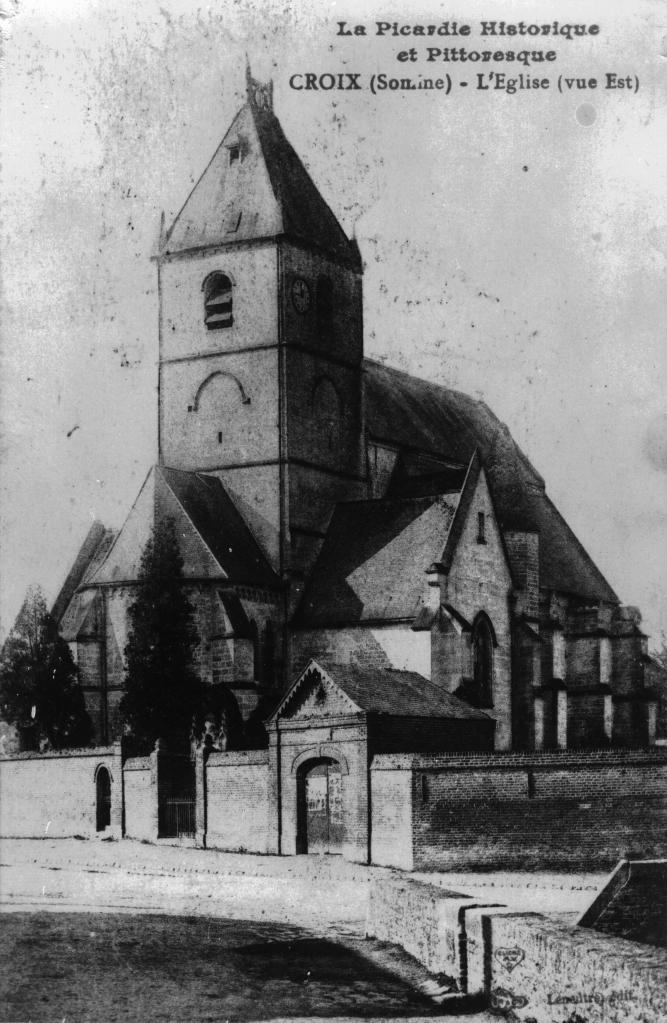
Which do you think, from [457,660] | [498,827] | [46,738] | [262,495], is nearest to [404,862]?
[498,827]

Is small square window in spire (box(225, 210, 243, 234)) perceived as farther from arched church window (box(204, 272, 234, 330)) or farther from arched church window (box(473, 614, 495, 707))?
arched church window (box(473, 614, 495, 707))

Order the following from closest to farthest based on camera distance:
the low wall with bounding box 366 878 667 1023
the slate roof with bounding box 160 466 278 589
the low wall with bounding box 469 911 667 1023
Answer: the low wall with bounding box 469 911 667 1023
the low wall with bounding box 366 878 667 1023
the slate roof with bounding box 160 466 278 589

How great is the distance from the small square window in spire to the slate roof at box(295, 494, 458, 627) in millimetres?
9470

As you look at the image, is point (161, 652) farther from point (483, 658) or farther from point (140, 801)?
point (483, 658)

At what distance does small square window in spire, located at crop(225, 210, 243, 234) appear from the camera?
46.3 m

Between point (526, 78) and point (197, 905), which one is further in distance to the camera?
point (197, 905)

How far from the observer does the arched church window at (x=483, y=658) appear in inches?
1729

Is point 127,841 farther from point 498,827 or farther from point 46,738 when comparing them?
point 498,827

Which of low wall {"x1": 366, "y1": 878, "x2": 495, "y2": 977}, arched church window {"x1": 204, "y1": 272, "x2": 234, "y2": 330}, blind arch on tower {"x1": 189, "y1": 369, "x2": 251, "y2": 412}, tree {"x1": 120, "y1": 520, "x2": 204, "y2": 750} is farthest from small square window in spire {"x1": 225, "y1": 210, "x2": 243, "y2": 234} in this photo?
low wall {"x1": 366, "y1": 878, "x2": 495, "y2": 977}

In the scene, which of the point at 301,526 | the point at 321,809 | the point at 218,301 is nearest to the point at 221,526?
the point at 301,526

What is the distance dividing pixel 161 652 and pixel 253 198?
14547mm

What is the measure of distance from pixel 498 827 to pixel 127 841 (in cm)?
1056

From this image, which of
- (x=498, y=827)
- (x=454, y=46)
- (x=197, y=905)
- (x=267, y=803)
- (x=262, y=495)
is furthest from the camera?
(x=262, y=495)

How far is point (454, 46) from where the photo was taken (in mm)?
22703
